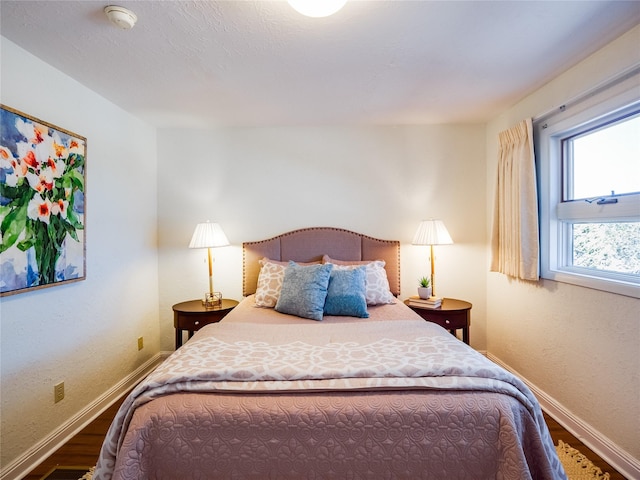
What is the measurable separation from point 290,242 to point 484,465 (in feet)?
7.28

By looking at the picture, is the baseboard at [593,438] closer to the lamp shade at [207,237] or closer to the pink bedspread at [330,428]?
the pink bedspread at [330,428]

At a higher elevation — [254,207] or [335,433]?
[254,207]

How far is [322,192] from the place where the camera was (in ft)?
10.1

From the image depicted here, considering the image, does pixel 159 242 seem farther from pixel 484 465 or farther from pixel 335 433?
pixel 484 465

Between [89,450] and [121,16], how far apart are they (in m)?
2.42

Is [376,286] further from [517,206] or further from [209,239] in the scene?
[209,239]

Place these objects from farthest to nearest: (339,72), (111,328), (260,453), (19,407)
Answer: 1. (111,328)
2. (339,72)
3. (19,407)
4. (260,453)

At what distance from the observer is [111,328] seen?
242 cm

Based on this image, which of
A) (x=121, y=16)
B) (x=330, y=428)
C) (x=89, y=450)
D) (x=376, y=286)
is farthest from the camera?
(x=376, y=286)

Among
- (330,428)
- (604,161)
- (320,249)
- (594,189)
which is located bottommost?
(330,428)

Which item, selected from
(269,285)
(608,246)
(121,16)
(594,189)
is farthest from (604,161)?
(121,16)

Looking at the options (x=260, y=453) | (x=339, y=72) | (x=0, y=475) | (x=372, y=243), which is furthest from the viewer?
(x=372, y=243)

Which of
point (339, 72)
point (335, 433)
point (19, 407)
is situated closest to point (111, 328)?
point (19, 407)

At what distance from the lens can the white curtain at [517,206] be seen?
227 cm
